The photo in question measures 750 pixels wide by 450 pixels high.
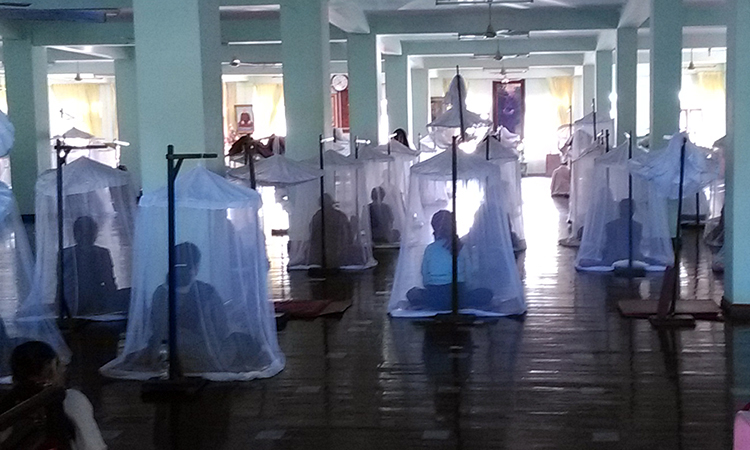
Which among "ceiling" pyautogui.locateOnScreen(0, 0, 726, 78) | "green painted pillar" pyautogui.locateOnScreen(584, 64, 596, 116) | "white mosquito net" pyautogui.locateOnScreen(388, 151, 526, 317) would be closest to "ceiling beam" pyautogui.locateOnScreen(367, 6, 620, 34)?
"ceiling" pyautogui.locateOnScreen(0, 0, 726, 78)

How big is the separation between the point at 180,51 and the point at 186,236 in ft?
4.69

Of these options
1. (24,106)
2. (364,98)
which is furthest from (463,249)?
(24,106)

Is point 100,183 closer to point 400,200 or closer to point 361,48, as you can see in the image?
point 400,200

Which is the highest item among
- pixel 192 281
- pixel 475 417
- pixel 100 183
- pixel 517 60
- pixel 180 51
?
pixel 517 60

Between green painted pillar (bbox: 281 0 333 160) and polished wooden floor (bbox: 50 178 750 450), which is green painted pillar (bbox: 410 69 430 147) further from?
polished wooden floor (bbox: 50 178 750 450)

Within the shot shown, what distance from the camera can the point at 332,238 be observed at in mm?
10469

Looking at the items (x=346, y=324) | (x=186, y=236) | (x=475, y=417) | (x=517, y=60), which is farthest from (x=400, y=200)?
(x=517, y=60)

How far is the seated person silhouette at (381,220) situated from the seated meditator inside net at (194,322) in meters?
6.52

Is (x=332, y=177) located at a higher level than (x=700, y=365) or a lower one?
higher

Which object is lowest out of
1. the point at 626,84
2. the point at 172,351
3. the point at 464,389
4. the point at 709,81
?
the point at 464,389

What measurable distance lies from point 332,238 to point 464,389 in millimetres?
4867

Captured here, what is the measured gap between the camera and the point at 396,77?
19.2m

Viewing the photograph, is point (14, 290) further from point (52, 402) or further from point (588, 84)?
point (588, 84)

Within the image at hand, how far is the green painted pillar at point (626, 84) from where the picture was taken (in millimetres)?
15279
